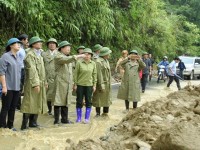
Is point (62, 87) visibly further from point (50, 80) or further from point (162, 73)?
point (162, 73)

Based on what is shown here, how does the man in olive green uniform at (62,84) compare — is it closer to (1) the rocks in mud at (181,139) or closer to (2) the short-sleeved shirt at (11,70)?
(2) the short-sleeved shirt at (11,70)

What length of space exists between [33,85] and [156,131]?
2.47m

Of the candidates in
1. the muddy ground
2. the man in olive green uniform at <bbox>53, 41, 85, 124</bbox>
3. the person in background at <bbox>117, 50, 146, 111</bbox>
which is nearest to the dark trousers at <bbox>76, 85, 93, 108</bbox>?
the man in olive green uniform at <bbox>53, 41, 85, 124</bbox>

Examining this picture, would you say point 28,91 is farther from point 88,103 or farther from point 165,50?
point 165,50

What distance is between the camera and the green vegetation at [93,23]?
39.4 feet

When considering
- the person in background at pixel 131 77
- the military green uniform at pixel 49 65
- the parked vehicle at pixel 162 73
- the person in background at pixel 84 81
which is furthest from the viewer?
the parked vehicle at pixel 162 73

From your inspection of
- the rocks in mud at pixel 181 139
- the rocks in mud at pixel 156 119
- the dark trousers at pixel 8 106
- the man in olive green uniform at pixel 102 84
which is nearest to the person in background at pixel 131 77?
the man in olive green uniform at pixel 102 84

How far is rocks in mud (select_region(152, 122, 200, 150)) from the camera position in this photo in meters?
3.81

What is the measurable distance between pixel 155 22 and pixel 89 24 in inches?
366

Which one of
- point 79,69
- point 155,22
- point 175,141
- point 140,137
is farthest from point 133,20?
point 175,141

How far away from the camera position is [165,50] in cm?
2489

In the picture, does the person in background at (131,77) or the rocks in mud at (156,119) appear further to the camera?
the person in background at (131,77)

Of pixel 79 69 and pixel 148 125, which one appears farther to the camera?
pixel 79 69

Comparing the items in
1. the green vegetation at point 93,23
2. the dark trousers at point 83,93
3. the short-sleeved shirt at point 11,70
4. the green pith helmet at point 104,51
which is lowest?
the dark trousers at point 83,93
